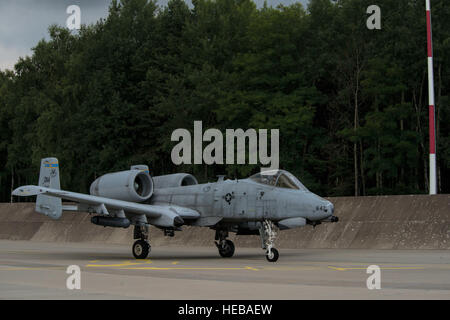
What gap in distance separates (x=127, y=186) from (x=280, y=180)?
20.1 ft

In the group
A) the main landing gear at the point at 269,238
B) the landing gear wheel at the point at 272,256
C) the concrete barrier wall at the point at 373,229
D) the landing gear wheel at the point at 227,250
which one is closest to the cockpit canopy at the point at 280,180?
the main landing gear at the point at 269,238

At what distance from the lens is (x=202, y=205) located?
2388 cm

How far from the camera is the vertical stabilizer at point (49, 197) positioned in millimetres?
25562

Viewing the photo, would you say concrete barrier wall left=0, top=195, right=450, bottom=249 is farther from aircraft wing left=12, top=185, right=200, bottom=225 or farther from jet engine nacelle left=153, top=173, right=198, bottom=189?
aircraft wing left=12, top=185, right=200, bottom=225

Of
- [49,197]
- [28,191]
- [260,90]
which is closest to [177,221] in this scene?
[28,191]

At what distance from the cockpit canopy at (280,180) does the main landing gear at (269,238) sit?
1.36m

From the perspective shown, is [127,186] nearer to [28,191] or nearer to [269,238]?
[28,191]

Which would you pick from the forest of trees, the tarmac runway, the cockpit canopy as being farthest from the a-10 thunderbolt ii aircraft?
the forest of trees

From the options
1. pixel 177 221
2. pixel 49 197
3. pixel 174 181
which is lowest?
pixel 177 221

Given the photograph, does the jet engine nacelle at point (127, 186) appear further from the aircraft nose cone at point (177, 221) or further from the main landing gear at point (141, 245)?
the aircraft nose cone at point (177, 221)

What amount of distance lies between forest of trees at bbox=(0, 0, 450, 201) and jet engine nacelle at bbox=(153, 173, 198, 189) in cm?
2860

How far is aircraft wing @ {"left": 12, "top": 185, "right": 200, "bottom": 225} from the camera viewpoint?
2253 centimetres

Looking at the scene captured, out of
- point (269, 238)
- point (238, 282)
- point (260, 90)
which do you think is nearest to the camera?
point (238, 282)

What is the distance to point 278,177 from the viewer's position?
73.6 ft
